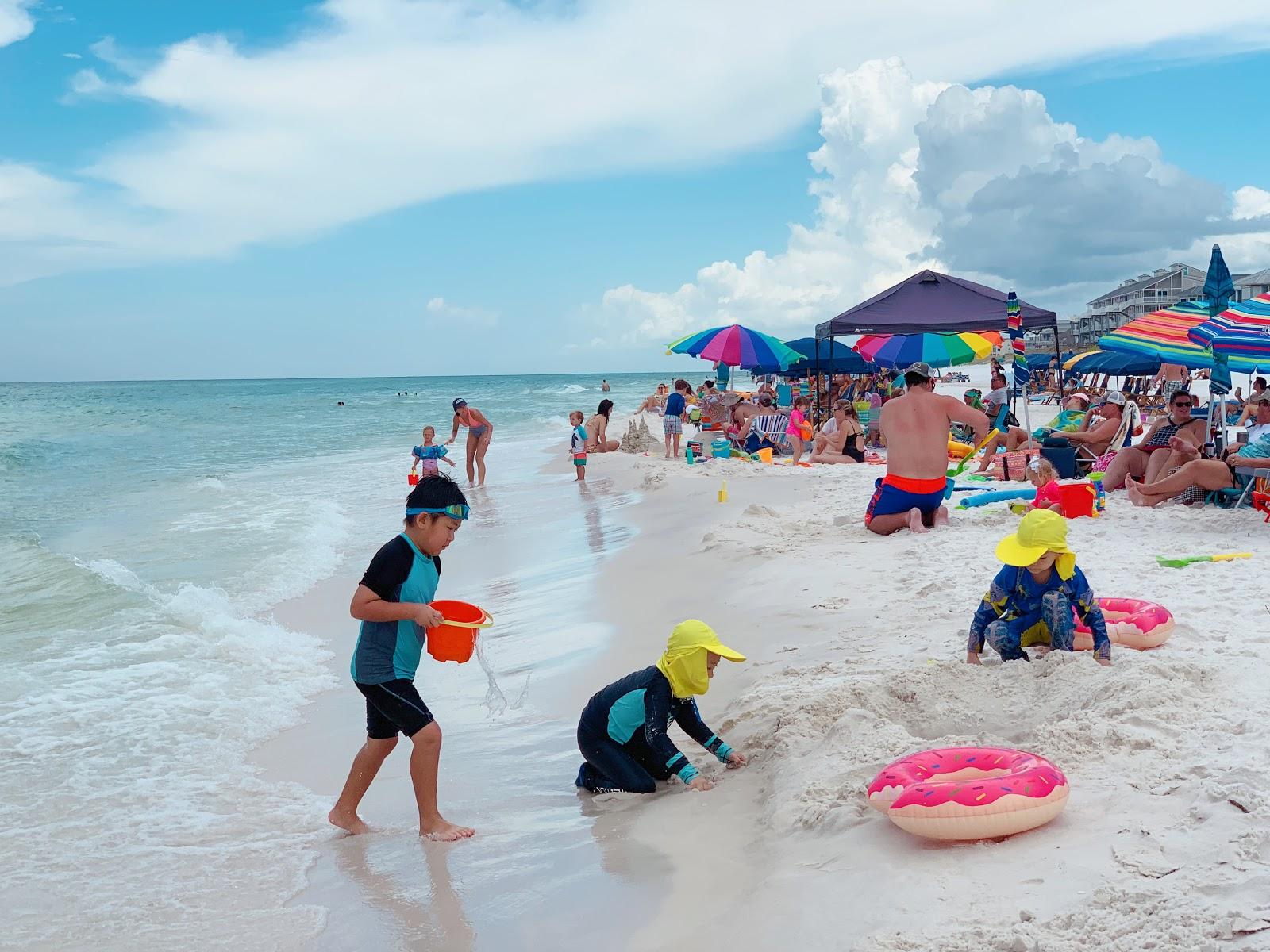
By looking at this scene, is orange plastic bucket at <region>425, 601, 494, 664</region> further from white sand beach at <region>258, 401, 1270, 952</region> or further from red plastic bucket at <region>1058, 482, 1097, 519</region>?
red plastic bucket at <region>1058, 482, 1097, 519</region>

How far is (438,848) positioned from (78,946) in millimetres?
1251

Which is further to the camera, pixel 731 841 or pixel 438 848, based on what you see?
pixel 438 848

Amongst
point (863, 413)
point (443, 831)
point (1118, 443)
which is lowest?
point (443, 831)

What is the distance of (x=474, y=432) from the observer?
1608 centimetres

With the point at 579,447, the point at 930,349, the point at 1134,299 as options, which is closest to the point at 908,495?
the point at 579,447

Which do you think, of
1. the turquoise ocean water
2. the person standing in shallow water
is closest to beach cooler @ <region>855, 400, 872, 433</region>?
the turquoise ocean water

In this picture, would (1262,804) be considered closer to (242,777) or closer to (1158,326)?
(242,777)

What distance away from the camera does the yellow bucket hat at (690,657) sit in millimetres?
3992

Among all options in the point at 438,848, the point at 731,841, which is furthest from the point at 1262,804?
the point at 438,848

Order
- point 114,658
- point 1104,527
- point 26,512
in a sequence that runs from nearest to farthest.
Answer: point 114,658 → point 1104,527 → point 26,512

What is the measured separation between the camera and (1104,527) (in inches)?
305

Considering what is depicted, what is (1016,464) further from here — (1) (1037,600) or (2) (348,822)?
(2) (348,822)

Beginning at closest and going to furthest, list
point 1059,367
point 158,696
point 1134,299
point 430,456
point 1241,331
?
1. point 158,696
2. point 1241,331
3. point 430,456
4. point 1059,367
5. point 1134,299

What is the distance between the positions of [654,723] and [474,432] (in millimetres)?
12386
